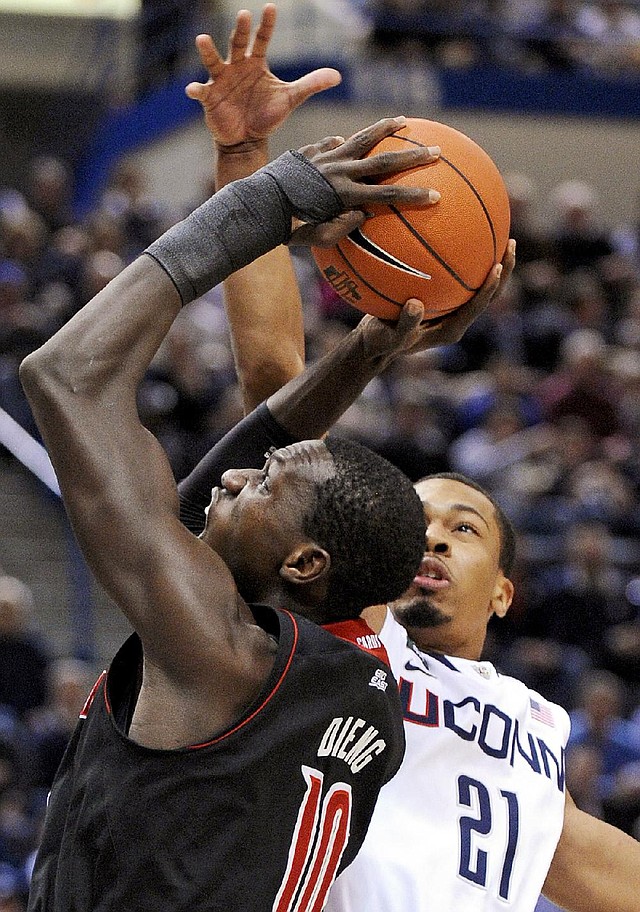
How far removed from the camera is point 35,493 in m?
8.77

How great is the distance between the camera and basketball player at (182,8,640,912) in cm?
299

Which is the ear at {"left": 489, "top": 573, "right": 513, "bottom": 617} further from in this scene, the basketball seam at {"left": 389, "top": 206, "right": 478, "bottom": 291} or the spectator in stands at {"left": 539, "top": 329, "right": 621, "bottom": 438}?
the spectator in stands at {"left": 539, "top": 329, "right": 621, "bottom": 438}

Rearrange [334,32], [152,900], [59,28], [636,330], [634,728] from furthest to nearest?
[59,28] → [334,32] → [636,330] → [634,728] → [152,900]

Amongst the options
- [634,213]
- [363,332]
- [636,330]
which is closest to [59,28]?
[634,213]

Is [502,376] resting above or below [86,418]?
below

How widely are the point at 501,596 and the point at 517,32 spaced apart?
1164 cm

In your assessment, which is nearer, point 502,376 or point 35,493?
point 35,493

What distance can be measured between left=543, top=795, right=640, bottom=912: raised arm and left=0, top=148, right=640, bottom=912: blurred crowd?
357 centimetres

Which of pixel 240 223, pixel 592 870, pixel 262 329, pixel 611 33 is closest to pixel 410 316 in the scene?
pixel 240 223

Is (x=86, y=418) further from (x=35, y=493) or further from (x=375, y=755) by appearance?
(x=35, y=493)

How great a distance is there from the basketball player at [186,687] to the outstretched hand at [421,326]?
1.52 ft

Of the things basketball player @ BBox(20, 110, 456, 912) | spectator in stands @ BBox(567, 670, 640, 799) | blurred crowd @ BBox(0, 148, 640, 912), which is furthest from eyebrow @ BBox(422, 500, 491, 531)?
spectator in stands @ BBox(567, 670, 640, 799)

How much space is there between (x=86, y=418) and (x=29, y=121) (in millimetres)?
14028

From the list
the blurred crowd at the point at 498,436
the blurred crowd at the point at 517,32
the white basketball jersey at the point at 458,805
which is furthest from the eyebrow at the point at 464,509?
the blurred crowd at the point at 517,32
